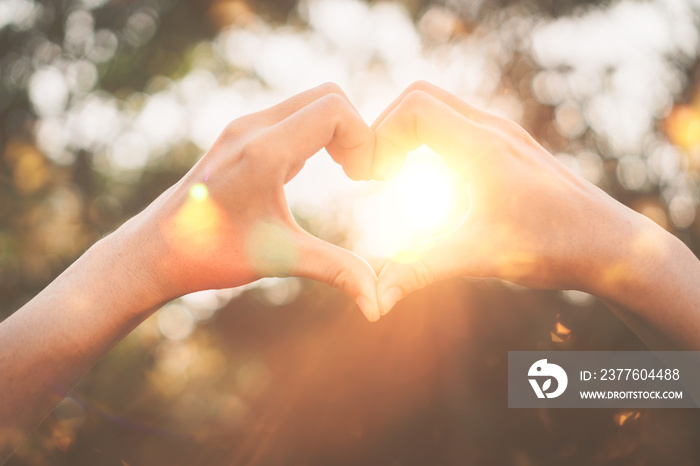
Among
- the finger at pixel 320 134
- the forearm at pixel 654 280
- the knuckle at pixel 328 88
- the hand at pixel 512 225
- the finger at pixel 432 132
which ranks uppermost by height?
the knuckle at pixel 328 88

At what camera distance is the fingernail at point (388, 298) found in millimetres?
2225

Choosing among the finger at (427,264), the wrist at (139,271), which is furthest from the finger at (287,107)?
the finger at (427,264)

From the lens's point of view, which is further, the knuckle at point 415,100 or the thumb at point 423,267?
the knuckle at point 415,100

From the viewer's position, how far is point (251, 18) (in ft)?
37.5

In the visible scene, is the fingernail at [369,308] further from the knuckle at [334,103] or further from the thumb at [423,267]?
the knuckle at [334,103]

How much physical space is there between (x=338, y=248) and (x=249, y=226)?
0.50 m

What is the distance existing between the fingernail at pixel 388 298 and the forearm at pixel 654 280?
1131mm

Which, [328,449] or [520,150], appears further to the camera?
[328,449]

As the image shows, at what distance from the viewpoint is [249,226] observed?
2244 mm

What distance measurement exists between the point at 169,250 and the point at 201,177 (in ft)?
1.43

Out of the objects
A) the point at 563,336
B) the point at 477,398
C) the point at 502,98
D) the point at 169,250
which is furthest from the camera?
the point at 502,98

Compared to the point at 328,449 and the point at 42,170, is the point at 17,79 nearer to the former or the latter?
the point at 42,170

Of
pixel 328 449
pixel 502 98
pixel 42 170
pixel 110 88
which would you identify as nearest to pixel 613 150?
pixel 502 98

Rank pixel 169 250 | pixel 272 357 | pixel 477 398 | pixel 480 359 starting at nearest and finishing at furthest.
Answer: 1. pixel 169 250
2. pixel 477 398
3. pixel 480 359
4. pixel 272 357
